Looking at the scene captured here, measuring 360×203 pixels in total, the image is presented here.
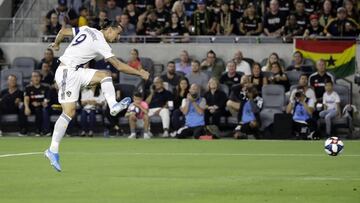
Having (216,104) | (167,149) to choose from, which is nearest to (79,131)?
(216,104)

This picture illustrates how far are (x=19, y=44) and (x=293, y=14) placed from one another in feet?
27.7

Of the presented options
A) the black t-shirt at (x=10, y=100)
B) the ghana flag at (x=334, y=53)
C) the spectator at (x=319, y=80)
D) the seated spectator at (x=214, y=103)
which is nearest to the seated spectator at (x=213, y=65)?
the seated spectator at (x=214, y=103)

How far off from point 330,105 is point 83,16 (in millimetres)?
8083

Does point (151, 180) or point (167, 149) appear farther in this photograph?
point (167, 149)

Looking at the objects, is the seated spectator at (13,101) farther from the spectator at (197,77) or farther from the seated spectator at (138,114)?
the spectator at (197,77)

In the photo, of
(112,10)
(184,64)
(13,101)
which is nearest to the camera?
(13,101)

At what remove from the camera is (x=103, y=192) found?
38.6 feet

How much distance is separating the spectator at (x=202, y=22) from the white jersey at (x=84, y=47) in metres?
13.3

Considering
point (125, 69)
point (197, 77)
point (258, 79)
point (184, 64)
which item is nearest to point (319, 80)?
point (258, 79)

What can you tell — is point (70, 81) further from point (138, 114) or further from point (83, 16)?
point (83, 16)

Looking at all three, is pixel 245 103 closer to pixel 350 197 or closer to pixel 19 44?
pixel 19 44

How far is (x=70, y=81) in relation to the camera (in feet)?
49.6

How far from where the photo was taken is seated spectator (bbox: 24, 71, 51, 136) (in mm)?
26422

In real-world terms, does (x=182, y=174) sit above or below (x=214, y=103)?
above
